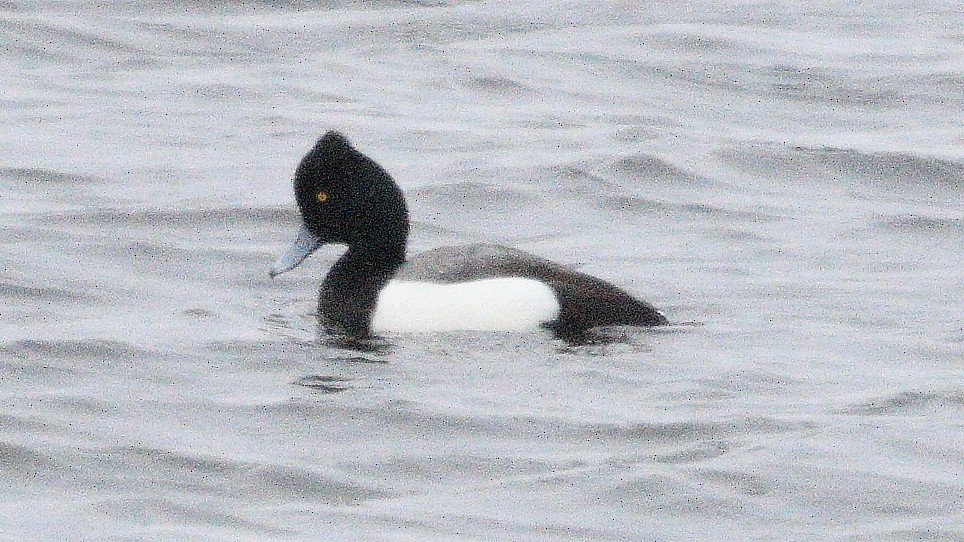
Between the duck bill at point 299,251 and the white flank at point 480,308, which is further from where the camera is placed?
the duck bill at point 299,251

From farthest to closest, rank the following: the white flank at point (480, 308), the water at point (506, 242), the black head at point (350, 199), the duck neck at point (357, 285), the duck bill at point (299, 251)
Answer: the duck bill at point (299, 251) < the black head at point (350, 199) < the duck neck at point (357, 285) < the white flank at point (480, 308) < the water at point (506, 242)

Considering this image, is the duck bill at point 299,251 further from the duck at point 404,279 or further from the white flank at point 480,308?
the white flank at point 480,308

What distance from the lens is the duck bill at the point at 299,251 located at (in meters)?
9.82

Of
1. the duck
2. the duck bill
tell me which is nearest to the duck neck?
the duck

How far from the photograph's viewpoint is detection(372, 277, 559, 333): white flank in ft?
30.0

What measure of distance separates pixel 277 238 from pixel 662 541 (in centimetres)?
515

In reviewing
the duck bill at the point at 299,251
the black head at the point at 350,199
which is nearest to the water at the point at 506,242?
the duck bill at the point at 299,251

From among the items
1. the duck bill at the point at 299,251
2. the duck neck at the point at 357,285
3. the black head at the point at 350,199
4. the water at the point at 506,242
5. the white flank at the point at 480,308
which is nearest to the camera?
the water at the point at 506,242

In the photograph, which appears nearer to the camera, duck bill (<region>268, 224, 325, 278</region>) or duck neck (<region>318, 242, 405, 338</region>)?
duck neck (<region>318, 242, 405, 338</region>)

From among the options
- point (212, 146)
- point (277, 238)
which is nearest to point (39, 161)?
point (212, 146)

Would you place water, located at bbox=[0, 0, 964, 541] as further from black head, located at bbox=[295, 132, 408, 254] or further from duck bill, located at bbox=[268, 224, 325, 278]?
black head, located at bbox=[295, 132, 408, 254]

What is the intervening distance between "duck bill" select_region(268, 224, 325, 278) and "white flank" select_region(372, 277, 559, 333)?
2.52ft

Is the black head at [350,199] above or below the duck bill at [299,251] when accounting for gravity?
above

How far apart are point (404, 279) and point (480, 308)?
40 cm
